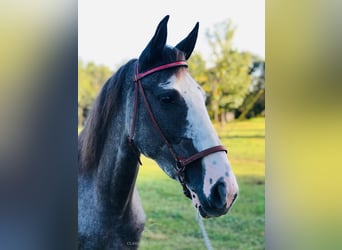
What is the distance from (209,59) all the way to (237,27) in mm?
160

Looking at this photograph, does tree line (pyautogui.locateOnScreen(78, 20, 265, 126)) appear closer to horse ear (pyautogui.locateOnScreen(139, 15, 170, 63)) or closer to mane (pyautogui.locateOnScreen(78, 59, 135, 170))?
mane (pyautogui.locateOnScreen(78, 59, 135, 170))

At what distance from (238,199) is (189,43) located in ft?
1.98

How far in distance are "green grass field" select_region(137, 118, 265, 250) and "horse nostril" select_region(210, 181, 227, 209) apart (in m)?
0.24

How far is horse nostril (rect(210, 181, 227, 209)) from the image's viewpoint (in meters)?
1.22

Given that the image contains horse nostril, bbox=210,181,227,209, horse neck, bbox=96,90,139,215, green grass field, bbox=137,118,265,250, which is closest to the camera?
horse nostril, bbox=210,181,227,209

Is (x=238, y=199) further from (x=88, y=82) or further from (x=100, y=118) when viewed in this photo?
(x=88, y=82)

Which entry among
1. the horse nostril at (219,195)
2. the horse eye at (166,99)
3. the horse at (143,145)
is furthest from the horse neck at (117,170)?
the horse nostril at (219,195)

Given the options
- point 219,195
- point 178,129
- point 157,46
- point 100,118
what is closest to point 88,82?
point 100,118

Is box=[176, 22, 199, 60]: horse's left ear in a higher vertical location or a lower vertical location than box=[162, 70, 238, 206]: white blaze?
higher

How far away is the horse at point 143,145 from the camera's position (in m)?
1.23

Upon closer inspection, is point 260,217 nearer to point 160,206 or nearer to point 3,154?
point 160,206

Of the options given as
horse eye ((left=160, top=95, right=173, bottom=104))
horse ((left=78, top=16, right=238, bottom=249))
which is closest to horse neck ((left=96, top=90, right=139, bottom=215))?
horse ((left=78, top=16, right=238, bottom=249))

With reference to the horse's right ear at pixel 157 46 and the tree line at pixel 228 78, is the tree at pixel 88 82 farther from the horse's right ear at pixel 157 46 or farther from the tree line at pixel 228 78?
the horse's right ear at pixel 157 46

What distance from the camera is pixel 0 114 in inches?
60.1
